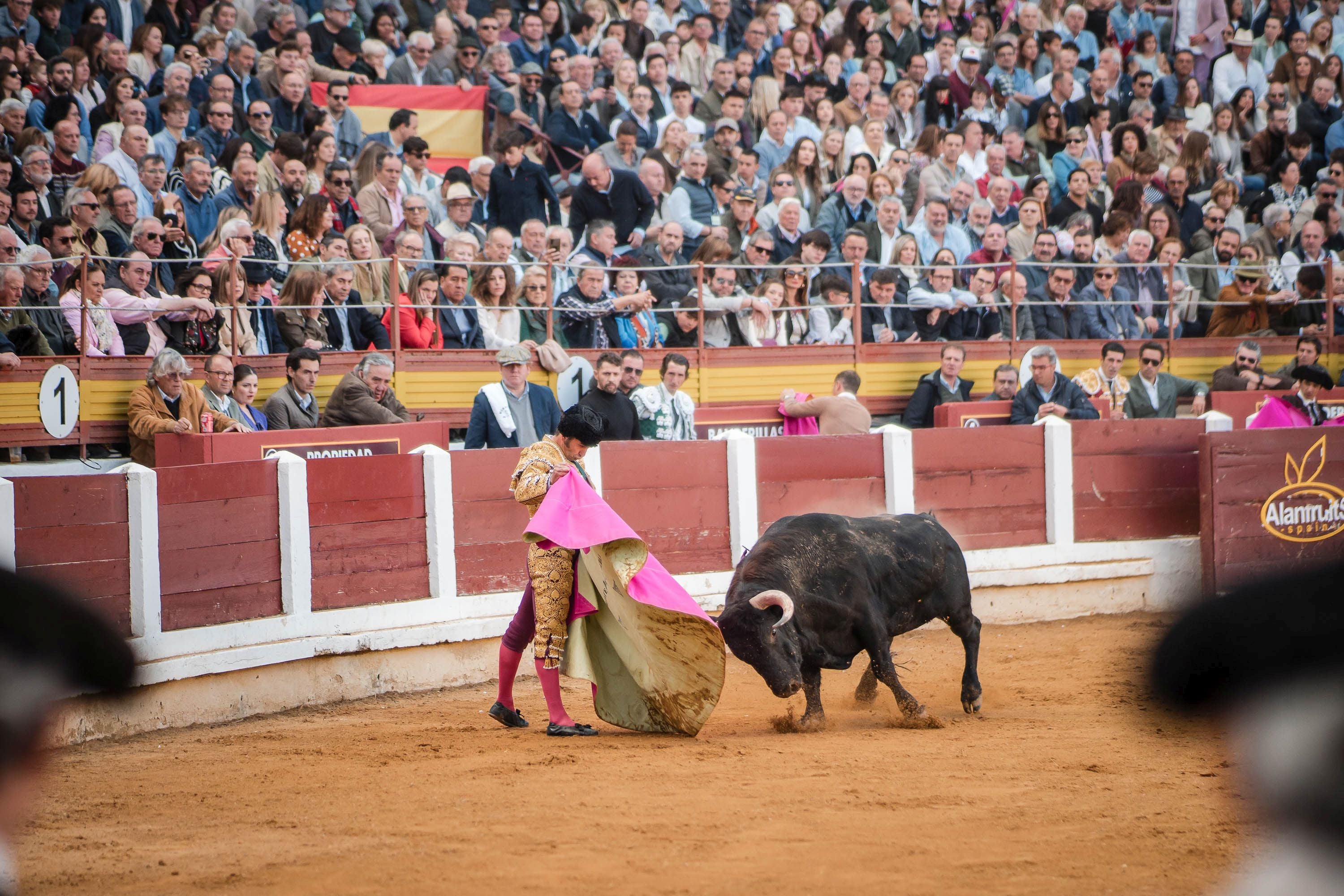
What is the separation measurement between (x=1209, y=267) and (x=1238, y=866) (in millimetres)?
9006

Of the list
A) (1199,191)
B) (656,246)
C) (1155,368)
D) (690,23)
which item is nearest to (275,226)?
(656,246)

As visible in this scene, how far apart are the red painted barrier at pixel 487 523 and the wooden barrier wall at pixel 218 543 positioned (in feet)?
3.65

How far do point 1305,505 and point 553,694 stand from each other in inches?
261

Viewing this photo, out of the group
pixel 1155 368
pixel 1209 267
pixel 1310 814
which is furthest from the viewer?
pixel 1209 267

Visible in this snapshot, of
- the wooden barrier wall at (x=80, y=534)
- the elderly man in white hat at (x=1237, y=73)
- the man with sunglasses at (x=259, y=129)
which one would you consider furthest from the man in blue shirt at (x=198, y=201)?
the elderly man in white hat at (x=1237, y=73)

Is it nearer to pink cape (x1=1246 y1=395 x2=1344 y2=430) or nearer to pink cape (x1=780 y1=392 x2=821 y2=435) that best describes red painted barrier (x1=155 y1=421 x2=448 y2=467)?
pink cape (x1=780 y1=392 x2=821 y2=435)

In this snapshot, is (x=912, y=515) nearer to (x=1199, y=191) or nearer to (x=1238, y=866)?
(x=1238, y=866)

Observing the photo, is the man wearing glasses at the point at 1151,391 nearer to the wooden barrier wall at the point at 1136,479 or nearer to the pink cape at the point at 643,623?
the wooden barrier wall at the point at 1136,479

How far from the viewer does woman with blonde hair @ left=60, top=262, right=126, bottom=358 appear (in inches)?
305

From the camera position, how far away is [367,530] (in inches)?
295

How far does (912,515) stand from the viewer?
677 centimetres

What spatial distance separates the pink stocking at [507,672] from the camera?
6.07 metres

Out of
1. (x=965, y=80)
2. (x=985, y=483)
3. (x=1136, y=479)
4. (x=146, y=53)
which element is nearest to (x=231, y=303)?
(x=146, y=53)

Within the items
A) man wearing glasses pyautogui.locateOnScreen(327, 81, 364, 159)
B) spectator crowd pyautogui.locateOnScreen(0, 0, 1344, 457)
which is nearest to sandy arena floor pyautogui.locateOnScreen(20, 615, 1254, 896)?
spectator crowd pyautogui.locateOnScreen(0, 0, 1344, 457)
